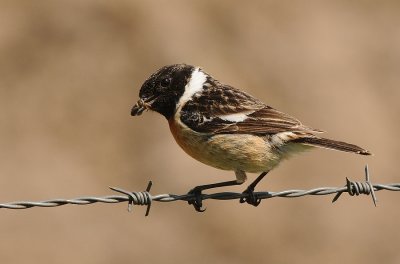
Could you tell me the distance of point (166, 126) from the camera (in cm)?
1931

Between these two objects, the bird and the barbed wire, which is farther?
the bird

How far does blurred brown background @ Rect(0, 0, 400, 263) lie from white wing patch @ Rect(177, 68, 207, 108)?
7.73 meters

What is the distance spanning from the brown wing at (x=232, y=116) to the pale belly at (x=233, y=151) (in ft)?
0.22

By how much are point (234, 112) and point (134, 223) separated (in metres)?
8.67

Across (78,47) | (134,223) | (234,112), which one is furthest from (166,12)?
(234,112)

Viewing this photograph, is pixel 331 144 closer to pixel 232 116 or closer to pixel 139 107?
pixel 232 116

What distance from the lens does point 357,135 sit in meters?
20.0

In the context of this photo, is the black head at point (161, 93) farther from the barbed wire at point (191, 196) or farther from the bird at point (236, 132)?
the barbed wire at point (191, 196)

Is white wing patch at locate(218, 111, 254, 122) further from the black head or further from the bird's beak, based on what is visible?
the bird's beak

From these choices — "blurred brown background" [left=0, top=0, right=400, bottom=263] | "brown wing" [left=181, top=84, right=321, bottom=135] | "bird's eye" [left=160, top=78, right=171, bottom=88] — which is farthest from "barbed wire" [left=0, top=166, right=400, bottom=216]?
"blurred brown background" [left=0, top=0, right=400, bottom=263]

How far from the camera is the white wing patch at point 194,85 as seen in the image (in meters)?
9.55

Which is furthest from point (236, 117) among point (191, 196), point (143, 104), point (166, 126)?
point (166, 126)

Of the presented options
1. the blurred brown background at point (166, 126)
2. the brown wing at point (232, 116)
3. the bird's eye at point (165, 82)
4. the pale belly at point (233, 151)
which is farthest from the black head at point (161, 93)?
the blurred brown background at point (166, 126)

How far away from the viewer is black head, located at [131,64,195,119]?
9.51 meters
